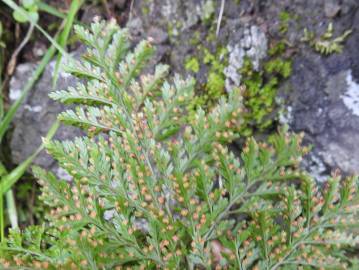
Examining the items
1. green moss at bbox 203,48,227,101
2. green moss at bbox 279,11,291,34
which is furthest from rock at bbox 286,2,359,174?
green moss at bbox 203,48,227,101

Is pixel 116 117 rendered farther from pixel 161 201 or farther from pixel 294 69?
pixel 294 69

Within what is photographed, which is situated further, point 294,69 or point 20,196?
point 20,196

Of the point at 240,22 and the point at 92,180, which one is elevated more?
the point at 240,22

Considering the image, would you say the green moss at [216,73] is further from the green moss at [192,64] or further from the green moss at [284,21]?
the green moss at [284,21]

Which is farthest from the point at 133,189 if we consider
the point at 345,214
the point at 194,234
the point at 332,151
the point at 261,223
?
the point at 332,151

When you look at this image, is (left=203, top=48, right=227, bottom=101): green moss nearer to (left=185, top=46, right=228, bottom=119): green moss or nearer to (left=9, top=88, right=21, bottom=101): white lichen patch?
(left=185, top=46, right=228, bottom=119): green moss

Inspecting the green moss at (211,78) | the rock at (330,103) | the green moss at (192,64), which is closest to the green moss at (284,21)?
the rock at (330,103)
